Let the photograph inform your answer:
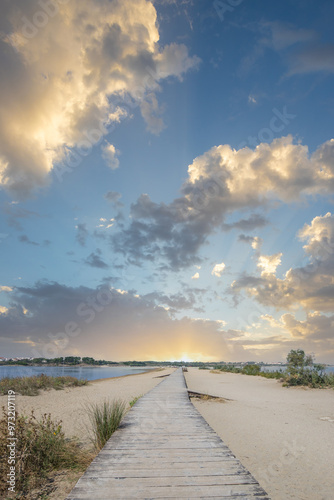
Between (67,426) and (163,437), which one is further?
(67,426)

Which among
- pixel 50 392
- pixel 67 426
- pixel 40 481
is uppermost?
pixel 40 481

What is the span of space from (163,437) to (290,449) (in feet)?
12.6

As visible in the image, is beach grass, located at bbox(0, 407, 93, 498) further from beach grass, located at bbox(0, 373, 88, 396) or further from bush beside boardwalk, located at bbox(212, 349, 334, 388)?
bush beside boardwalk, located at bbox(212, 349, 334, 388)

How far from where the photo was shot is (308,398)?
1616 centimetres

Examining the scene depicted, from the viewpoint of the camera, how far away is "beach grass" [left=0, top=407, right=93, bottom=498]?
15.4 ft

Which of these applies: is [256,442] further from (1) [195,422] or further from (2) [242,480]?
(2) [242,480]

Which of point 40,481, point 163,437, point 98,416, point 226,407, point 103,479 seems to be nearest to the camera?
point 103,479

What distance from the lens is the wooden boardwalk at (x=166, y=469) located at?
3215 mm

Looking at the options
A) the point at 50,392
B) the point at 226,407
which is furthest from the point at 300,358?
the point at 50,392

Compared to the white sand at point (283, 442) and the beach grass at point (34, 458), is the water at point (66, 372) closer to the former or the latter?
the white sand at point (283, 442)

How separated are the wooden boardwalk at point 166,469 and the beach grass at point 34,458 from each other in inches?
42.8

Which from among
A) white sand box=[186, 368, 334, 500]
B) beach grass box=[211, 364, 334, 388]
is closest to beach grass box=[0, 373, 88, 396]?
white sand box=[186, 368, 334, 500]

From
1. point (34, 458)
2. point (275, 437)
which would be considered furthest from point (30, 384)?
point (275, 437)

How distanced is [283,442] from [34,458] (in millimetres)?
6390
